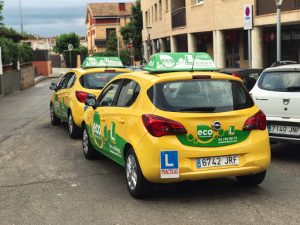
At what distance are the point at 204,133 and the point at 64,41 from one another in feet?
298

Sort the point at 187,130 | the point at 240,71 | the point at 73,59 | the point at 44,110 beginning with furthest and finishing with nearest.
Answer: the point at 73,59 < the point at 44,110 < the point at 240,71 < the point at 187,130

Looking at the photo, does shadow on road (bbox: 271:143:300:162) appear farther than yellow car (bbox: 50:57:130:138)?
No

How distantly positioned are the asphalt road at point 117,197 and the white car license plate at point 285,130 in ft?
1.58

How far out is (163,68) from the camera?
7.11 metres

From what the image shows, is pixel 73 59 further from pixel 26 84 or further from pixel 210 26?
pixel 210 26

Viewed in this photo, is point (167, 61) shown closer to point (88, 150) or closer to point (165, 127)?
point (165, 127)

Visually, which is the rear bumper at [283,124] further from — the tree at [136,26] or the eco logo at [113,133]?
the tree at [136,26]

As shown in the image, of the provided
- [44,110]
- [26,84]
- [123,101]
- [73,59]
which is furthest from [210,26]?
[73,59]

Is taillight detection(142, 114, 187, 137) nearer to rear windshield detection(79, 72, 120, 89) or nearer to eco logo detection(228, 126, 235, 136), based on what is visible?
eco logo detection(228, 126, 235, 136)

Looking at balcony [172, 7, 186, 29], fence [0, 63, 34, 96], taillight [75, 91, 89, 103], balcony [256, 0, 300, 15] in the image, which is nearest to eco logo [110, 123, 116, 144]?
taillight [75, 91, 89, 103]

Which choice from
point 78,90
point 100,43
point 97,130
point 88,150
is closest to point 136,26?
point 100,43

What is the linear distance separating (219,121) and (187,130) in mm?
410

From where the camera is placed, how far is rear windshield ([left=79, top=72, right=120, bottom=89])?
38.2 ft

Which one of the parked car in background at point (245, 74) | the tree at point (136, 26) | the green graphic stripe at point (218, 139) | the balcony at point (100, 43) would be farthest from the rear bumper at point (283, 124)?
the balcony at point (100, 43)
